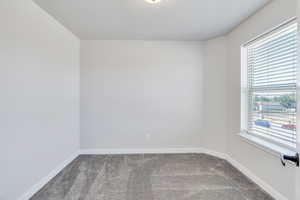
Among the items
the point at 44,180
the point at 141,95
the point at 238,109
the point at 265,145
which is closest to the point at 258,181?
the point at 265,145

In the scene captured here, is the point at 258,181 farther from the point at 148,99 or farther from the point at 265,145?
the point at 148,99

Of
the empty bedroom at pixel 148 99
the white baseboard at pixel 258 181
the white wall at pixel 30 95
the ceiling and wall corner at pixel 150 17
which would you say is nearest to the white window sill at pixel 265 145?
the empty bedroom at pixel 148 99

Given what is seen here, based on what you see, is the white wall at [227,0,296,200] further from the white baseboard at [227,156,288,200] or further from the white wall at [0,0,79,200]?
the white wall at [0,0,79,200]

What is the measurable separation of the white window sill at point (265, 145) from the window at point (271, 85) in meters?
0.05

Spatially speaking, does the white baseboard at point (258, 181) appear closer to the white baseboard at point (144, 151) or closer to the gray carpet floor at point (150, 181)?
the gray carpet floor at point (150, 181)

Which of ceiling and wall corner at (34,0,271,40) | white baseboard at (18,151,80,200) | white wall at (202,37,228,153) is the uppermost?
ceiling and wall corner at (34,0,271,40)

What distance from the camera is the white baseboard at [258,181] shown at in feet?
6.82

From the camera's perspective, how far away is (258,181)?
2.42 meters

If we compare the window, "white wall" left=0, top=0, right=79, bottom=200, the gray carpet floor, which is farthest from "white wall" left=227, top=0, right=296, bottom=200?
"white wall" left=0, top=0, right=79, bottom=200

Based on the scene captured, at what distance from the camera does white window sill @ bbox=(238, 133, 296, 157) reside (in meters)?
2.00

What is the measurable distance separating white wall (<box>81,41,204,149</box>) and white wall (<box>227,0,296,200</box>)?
0.72 metres

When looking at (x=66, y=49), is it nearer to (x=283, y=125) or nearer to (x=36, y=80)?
(x=36, y=80)

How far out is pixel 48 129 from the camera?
257 centimetres

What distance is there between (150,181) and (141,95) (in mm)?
1809
